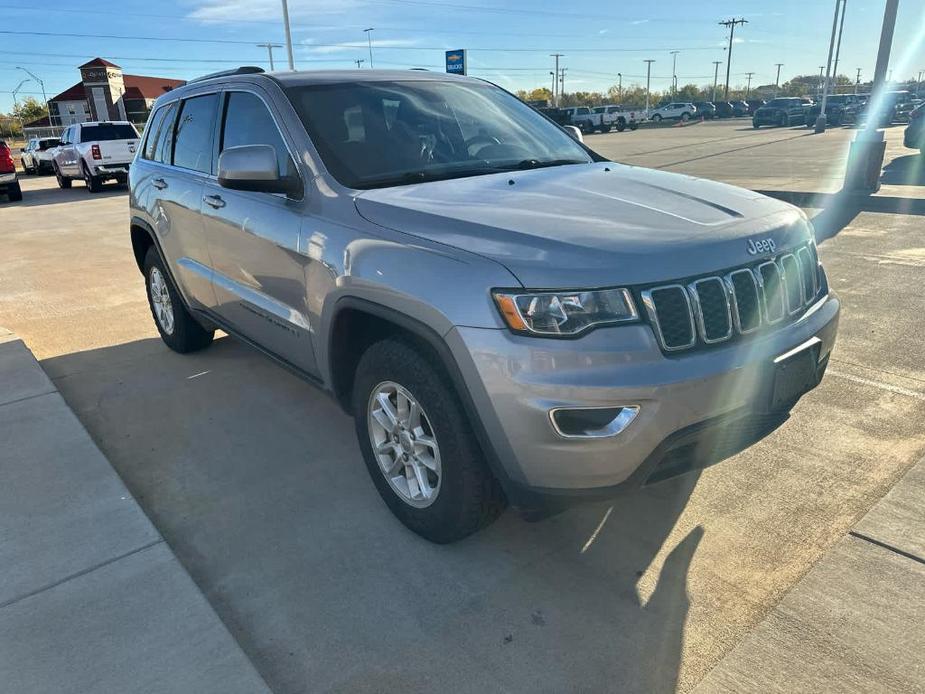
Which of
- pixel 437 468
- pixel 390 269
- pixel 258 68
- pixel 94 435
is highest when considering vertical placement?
pixel 258 68

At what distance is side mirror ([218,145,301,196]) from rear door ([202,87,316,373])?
6 centimetres

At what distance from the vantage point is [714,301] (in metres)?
2.38

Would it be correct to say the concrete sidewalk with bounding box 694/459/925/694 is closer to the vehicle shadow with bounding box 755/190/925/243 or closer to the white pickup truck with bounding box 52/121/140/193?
the vehicle shadow with bounding box 755/190/925/243

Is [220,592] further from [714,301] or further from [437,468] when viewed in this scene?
[714,301]

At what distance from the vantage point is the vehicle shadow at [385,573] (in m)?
2.31

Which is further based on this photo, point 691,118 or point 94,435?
point 691,118

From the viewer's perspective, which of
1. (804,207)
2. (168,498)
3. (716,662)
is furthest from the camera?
(804,207)

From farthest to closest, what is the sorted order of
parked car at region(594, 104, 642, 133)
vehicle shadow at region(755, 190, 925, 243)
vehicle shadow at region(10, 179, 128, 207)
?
parked car at region(594, 104, 642, 133) → vehicle shadow at region(10, 179, 128, 207) → vehicle shadow at region(755, 190, 925, 243)

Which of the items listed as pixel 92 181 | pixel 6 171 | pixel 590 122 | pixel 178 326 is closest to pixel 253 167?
pixel 178 326

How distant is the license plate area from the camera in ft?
8.12

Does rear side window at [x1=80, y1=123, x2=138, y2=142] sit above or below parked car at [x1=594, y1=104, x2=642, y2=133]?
above

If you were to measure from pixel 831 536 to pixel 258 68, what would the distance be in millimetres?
3798

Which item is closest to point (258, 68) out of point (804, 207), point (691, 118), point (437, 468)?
point (437, 468)

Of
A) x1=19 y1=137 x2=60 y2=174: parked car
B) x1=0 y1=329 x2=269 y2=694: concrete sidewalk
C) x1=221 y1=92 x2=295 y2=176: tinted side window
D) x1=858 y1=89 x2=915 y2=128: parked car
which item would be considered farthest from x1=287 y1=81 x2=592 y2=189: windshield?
x1=19 y1=137 x2=60 y2=174: parked car
